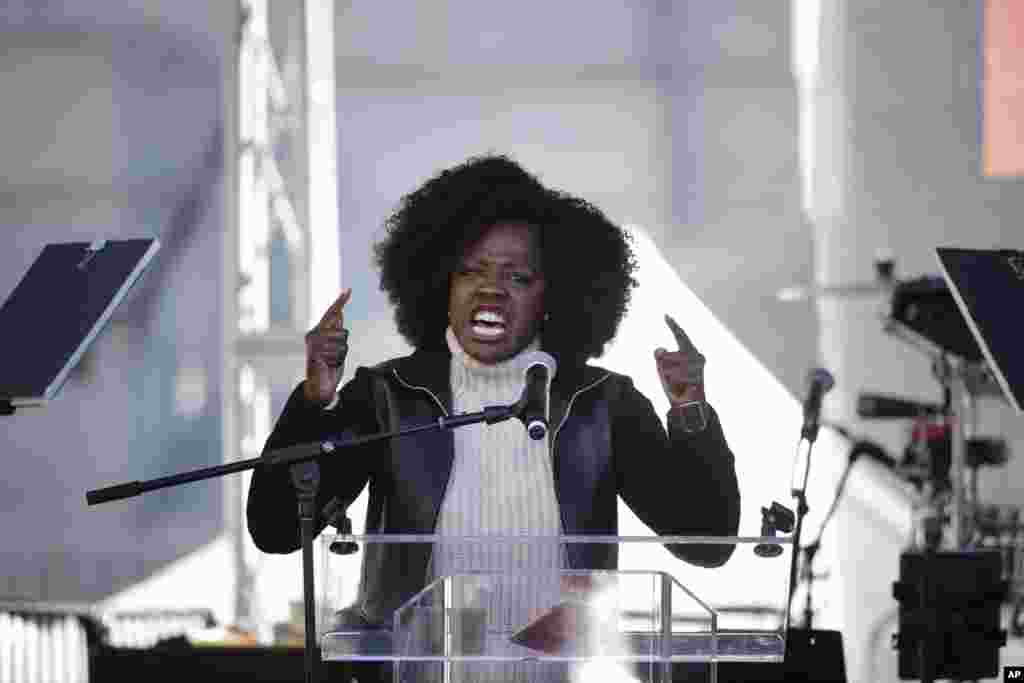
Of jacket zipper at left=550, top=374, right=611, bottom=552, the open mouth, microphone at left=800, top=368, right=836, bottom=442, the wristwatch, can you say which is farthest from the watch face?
microphone at left=800, top=368, right=836, bottom=442

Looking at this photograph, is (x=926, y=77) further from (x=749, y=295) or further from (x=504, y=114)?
(x=504, y=114)

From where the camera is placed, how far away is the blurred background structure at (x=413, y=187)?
7254 millimetres

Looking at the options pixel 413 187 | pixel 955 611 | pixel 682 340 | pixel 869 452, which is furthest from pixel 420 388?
pixel 413 187

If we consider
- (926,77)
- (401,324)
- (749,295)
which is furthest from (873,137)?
(401,324)

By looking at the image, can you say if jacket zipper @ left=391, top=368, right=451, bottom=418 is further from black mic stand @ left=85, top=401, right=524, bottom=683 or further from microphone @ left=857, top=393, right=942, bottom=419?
microphone @ left=857, top=393, right=942, bottom=419

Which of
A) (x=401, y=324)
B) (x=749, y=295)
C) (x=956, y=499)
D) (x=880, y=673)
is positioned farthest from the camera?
(x=749, y=295)

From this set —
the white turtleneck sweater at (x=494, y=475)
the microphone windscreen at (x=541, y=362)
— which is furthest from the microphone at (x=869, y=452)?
the microphone windscreen at (x=541, y=362)

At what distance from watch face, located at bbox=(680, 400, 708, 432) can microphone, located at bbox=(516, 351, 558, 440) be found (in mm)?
422

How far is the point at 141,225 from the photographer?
25.0 feet

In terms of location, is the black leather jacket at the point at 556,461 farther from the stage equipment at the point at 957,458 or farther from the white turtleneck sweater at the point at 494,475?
the stage equipment at the point at 957,458

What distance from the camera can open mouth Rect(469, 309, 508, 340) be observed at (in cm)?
311

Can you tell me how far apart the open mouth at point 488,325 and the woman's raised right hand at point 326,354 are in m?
0.33

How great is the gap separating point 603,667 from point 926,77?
5343mm

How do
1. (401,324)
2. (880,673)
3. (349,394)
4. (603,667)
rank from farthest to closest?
(880,673) < (401,324) < (349,394) < (603,667)
